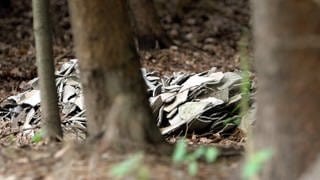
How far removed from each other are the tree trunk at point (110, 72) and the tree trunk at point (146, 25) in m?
7.81

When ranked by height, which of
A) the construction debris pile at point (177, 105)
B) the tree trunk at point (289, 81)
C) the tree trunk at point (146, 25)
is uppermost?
the tree trunk at point (146, 25)

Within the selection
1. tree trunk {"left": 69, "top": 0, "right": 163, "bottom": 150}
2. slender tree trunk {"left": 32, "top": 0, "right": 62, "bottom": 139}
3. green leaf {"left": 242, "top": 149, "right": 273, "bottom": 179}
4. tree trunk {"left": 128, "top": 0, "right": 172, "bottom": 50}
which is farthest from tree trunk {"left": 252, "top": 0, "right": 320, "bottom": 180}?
tree trunk {"left": 128, "top": 0, "right": 172, "bottom": 50}

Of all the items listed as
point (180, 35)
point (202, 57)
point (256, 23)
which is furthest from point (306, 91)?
point (180, 35)

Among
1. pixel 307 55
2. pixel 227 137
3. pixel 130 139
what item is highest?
pixel 307 55

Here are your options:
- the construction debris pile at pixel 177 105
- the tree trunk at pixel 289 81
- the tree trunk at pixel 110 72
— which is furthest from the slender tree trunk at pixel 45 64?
the tree trunk at pixel 289 81

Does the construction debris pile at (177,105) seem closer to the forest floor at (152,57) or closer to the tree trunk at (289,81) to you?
the forest floor at (152,57)

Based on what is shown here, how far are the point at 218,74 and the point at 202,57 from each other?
13.0 ft

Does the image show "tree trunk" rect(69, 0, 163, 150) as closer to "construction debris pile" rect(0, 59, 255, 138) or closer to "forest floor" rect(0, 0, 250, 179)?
"forest floor" rect(0, 0, 250, 179)

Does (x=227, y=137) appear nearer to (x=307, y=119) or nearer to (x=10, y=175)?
(x=10, y=175)

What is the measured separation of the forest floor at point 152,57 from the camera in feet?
13.4

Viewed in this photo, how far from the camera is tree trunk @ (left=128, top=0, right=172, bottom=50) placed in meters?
12.5

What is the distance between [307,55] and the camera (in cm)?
348

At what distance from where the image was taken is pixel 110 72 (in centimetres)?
441

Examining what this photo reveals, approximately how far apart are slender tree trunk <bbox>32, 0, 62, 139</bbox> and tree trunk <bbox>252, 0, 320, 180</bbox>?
2912 mm
